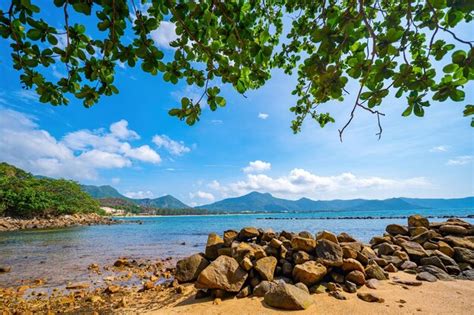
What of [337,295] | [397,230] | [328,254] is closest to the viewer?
[337,295]

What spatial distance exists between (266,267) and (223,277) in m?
1.10

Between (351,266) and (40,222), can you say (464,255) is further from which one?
(40,222)

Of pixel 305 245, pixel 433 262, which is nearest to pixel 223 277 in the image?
pixel 305 245

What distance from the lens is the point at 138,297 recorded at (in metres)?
6.30

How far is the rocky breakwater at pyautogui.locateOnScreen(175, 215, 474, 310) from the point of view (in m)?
5.38

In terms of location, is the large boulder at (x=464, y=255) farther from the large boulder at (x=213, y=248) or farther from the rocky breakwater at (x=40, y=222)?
the rocky breakwater at (x=40, y=222)

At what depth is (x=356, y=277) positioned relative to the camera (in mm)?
5734

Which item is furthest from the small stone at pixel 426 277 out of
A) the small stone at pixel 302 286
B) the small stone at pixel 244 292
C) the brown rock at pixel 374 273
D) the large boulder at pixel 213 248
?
the large boulder at pixel 213 248

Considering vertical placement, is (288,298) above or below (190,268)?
above

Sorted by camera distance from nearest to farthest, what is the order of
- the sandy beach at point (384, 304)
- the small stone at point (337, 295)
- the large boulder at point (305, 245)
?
the sandy beach at point (384, 304), the small stone at point (337, 295), the large boulder at point (305, 245)

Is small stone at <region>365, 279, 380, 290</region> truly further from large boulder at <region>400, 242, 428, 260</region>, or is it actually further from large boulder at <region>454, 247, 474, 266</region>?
large boulder at <region>454, 247, 474, 266</region>

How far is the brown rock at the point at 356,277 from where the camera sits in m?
5.70

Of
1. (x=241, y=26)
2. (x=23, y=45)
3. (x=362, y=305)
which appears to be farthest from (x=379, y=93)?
(x=362, y=305)

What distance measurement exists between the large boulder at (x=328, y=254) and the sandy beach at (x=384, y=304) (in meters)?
0.78
